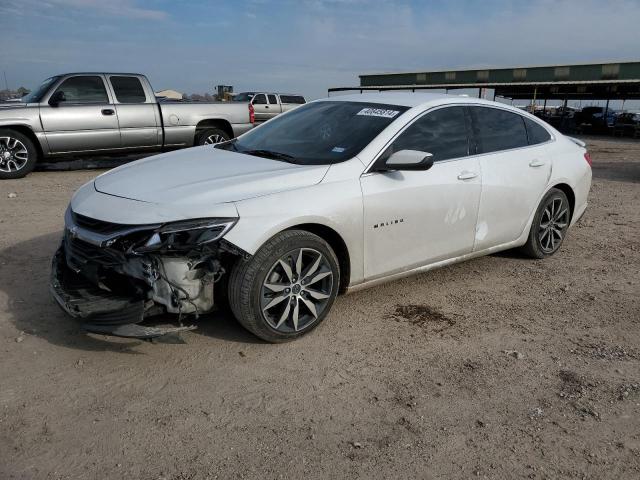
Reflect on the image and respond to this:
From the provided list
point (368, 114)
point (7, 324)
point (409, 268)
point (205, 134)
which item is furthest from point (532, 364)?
point (205, 134)

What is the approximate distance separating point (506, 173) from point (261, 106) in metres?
18.1

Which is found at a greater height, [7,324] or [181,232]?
[181,232]

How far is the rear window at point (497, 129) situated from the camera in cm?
453

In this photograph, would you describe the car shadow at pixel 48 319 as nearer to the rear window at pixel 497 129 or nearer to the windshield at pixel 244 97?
the rear window at pixel 497 129

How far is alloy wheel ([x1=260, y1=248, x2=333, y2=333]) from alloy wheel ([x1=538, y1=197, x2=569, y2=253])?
2.69 m

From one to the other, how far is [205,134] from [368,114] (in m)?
7.59

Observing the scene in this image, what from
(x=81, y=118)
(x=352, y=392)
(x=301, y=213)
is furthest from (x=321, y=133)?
(x=81, y=118)

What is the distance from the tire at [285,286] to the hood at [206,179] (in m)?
0.36

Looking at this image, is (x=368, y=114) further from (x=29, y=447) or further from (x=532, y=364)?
(x=29, y=447)

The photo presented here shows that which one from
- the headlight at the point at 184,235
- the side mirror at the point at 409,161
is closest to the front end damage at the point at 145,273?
the headlight at the point at 184,235

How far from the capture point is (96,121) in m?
9.83

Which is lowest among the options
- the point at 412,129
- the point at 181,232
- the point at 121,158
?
the point at 121,158

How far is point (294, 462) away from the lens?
2436mm

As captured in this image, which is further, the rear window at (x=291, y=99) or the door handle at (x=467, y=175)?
the rear window at (x=291, y=99)
